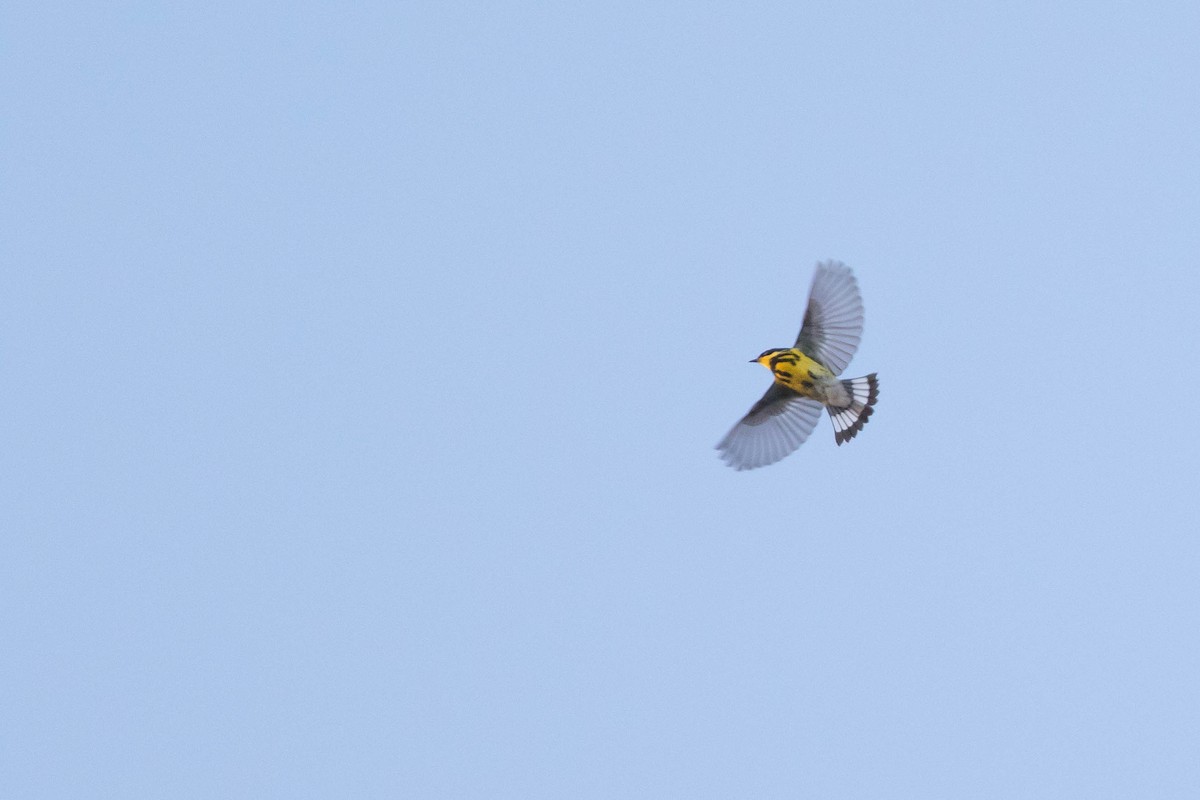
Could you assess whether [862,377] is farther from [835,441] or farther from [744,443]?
[744,443]

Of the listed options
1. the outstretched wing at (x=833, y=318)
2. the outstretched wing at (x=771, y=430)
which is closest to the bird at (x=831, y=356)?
the outstretched wing at (x=833, y=318)

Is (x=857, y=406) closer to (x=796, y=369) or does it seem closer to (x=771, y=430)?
(x=796, y=369)

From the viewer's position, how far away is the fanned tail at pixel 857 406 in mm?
18891

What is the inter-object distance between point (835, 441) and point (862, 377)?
739mm

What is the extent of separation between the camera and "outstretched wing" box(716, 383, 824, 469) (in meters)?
20.1

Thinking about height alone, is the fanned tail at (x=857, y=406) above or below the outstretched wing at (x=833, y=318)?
below

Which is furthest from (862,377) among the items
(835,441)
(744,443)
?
(744,443)

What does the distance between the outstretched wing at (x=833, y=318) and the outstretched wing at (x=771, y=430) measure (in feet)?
2.65

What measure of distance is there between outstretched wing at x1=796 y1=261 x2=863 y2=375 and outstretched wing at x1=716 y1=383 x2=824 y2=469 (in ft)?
2.65

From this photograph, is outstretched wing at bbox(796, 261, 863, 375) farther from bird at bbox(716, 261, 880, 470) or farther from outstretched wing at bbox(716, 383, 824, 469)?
outstretched wing at bbox(716, 383, 824, 469)

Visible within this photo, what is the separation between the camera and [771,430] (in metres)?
20.4

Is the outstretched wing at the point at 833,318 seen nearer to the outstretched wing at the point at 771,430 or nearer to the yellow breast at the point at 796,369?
the yellow breast at the point at 796,369

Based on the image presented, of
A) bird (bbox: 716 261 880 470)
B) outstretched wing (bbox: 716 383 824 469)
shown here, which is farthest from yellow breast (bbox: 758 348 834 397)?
outstretched wing (bbox: 716 383 824 469)

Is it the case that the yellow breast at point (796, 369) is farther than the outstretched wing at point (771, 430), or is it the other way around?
the outstretched wing at point (771, 430)
